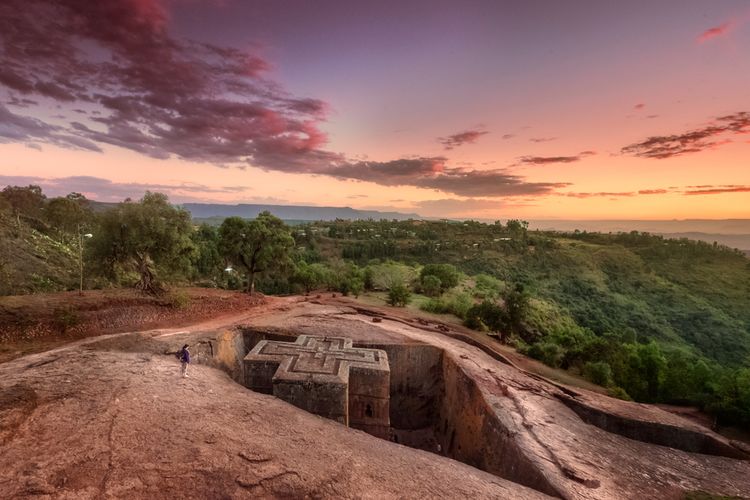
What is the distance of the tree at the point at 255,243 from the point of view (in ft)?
87.6

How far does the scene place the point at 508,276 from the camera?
60.3 m

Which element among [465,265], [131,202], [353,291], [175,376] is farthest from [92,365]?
[465,265]

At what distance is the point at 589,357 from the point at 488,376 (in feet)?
36.1

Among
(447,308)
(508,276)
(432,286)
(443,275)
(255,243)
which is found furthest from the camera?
(508,276)

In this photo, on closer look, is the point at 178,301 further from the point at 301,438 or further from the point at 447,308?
the point at 447,308

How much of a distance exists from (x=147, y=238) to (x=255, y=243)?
8.38 m

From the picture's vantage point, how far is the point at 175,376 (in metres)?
11.4

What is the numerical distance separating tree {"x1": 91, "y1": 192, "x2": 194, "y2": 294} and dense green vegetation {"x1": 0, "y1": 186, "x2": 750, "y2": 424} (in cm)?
6

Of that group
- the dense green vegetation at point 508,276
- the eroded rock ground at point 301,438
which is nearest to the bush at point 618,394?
the dense green vegetation at point 508,276

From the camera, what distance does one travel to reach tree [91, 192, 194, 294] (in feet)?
62.8

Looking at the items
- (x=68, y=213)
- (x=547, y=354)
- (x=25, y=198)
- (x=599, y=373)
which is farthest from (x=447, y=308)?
(x=25, y=198)

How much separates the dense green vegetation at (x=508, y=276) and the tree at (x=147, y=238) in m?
0.06

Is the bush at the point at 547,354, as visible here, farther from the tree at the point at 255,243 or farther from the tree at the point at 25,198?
the tree at the point at 25,198

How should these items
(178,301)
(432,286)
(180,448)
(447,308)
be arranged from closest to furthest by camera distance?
1. (180,448)
2. (178,301)
3. (447,308)
4. (432,286)
